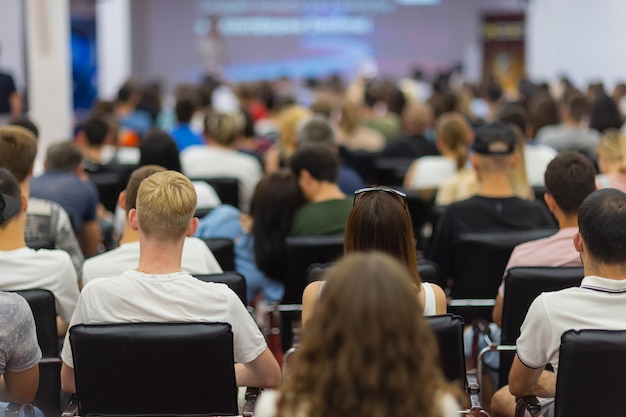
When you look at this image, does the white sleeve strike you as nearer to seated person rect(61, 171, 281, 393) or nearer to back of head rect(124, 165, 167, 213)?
seated person rect(61, 171, 281, 393)

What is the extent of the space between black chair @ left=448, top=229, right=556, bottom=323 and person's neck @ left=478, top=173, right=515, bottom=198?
38 cm

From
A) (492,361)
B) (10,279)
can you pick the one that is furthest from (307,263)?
(10,279)

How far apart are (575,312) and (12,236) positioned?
1831 mm

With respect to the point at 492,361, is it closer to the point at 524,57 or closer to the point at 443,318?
the point at 443,318

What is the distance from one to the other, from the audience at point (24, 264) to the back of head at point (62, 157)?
192 centimetres

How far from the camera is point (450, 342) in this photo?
100.0 inches

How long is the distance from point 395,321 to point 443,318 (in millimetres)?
942

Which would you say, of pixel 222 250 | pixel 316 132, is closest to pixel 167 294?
pixel 222 250

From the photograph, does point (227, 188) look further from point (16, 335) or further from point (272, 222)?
point (16, 335)

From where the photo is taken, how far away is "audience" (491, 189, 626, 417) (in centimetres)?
258

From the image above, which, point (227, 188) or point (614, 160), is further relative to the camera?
point (227, 188)

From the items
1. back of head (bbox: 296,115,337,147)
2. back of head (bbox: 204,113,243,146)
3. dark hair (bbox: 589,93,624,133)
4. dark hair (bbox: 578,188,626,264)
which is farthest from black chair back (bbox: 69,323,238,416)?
dark hair (bbox: 589,93,624,133)

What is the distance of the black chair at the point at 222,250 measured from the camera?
3.97m

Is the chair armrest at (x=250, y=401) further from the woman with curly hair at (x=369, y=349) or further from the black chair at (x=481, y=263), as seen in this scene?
the black chair at (x=481, y=263)
